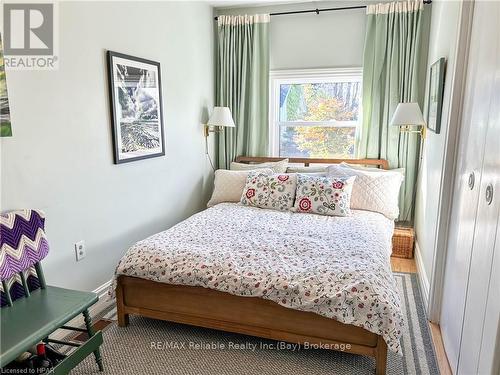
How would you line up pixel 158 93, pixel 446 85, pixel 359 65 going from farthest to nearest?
pixel 359 65
pixel 158 93
pixel 446 85

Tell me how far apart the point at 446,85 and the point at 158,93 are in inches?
85.8

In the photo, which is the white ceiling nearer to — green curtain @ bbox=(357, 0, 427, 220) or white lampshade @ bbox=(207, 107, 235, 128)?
green curtain @ bbox=(357, 0, 427, 220)

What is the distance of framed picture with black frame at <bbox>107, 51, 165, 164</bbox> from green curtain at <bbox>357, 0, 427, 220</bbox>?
2043 mm

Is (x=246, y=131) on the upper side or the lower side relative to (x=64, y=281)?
upper

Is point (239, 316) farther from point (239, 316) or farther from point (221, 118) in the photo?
point (221, 118)

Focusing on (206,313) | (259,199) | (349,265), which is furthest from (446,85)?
(206,313)

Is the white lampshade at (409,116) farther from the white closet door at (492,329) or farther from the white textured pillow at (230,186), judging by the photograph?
the white closet door at (492,329)

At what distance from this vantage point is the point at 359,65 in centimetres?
366

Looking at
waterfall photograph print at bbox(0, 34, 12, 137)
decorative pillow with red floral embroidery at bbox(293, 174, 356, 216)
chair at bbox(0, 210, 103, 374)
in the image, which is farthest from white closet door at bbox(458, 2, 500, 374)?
waterfall photograph print at bbox(0, 34, 12, 137)

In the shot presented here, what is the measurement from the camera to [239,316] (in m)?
2.03

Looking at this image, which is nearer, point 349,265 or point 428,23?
point 349,265

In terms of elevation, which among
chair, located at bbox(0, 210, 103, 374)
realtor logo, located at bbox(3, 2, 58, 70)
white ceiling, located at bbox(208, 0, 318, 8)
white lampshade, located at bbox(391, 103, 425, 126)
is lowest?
chair, located at bbox(0, 210, 103, 374)

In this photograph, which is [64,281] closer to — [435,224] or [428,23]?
[435,224]

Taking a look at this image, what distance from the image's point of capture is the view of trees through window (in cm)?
384
